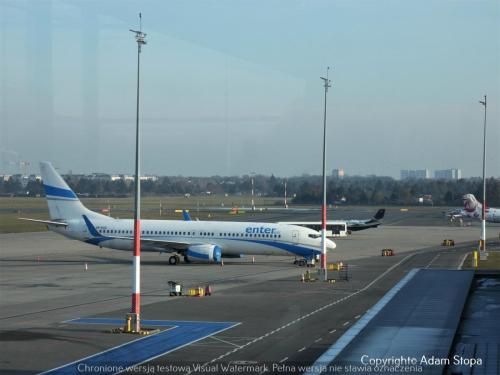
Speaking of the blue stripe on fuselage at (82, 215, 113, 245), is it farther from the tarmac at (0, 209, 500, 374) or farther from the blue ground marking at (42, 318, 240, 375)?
the blue ground marking at (42, 318, 240, 375)

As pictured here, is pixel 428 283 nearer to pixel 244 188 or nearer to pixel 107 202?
pixel 107 202

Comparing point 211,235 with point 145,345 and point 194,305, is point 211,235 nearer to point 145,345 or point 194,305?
point 194,305

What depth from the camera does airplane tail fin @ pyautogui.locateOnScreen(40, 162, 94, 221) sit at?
59.6 meters

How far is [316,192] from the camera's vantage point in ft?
580

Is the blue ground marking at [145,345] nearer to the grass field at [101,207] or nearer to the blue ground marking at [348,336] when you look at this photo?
the blue ground marking at [348,336]

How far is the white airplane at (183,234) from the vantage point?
2260 inches

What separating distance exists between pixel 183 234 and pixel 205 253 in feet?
8.78

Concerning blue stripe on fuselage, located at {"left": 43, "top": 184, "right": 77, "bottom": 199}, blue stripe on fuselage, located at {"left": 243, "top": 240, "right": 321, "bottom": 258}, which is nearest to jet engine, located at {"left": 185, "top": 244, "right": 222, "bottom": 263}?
blue stripe on fuselage, located at {"left": 243, "top": 240, "right": 321, "bottom": 258}

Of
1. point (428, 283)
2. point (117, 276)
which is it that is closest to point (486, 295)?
point (428, 283)

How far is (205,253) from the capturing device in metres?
57.2

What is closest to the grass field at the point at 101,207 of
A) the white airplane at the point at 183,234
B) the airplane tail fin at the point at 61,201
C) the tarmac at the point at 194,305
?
the tarmac at the point at 194,305

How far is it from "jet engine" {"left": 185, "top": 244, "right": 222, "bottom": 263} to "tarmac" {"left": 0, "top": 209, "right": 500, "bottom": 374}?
59 cm

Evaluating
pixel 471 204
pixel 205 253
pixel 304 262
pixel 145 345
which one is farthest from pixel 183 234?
pixel 471 204

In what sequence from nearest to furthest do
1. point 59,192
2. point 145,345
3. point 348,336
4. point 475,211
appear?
point 145,345 → point 348,336 → point 59,192 → point 475,211
